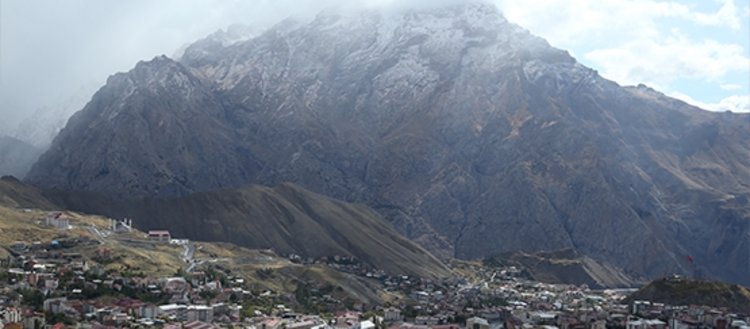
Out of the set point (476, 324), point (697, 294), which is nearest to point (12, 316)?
point (476, 324)

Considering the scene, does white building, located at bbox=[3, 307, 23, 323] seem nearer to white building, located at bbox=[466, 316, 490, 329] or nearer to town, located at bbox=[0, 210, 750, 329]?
town, located at bbox=[0, 210, 750, 329]

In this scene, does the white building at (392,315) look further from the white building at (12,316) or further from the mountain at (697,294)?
the white building at (12,316)

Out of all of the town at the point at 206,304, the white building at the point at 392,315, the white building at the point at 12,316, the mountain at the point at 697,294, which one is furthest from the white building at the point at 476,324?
the white building at the point at 12,316

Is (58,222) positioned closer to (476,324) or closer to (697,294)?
(476,324)

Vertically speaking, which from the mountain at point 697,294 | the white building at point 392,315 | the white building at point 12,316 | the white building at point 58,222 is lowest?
the white building at point 392,315

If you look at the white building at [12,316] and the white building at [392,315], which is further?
the white building at [392,315]

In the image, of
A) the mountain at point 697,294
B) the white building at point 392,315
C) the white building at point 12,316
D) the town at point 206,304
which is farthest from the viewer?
the mountain at point 697,294

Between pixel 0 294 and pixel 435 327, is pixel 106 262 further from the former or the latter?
pixel 435 327
